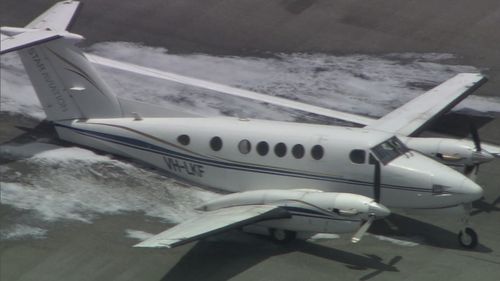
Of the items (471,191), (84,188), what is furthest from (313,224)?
(84,188)

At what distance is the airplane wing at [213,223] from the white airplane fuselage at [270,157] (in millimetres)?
1638

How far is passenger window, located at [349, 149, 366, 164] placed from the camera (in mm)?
24891

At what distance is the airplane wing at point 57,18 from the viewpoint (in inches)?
1152

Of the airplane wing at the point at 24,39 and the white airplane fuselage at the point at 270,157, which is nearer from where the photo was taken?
the white airplane fuselage at the point at 270,157

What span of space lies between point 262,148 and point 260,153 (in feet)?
0.48

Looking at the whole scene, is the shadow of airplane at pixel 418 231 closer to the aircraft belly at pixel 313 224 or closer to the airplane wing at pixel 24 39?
the aircraft belly at pixel 313 224

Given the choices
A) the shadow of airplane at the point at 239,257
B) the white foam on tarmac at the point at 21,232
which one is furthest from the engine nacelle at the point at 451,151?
the white foam on tarmac at the point at 21,232

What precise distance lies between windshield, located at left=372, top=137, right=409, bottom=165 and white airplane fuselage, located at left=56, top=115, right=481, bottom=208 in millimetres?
136

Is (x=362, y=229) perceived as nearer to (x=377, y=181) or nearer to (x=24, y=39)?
(x=377, y=181)

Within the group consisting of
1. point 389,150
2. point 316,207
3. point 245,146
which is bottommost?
point 316,207

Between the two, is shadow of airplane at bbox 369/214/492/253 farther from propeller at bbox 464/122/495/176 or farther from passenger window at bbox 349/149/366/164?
passenger window at bbox 349/149/366/164

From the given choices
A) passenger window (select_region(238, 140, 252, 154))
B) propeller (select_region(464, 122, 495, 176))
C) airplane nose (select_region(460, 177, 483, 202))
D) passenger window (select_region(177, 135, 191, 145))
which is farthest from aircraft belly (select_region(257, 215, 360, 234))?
propeller (select_region(464, 122, 495, 176))

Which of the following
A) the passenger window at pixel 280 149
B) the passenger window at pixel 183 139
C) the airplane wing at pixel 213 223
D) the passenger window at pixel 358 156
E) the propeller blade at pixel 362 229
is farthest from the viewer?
the passenger window at pixel 183 139

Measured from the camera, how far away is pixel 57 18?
29.9m
